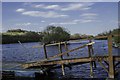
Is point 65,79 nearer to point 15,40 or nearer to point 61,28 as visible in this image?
point 61,28

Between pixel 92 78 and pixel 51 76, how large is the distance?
14.6ft

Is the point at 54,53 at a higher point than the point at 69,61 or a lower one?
lower

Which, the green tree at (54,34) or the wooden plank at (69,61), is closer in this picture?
the wooden plank at (69,61)

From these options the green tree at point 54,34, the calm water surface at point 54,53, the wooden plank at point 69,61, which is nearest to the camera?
the wooden plank at point 69,61

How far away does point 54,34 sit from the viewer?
137750 millimetres

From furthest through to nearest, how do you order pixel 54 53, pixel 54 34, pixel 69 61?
pixel 54 34
pixel 54 53
pixel 69 61

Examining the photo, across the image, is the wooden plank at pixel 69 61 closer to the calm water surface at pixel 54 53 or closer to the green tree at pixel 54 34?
the calm water surface at pixel 54 53

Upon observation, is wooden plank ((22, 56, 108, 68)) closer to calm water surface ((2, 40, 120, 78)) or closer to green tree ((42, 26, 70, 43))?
calm water surface ((2, 40, 120, 78))

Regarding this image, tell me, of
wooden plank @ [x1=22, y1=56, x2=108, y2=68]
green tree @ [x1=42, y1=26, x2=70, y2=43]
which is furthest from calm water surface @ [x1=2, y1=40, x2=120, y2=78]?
green tree @ [x1=42, y1=26, x2=70, y2=43]

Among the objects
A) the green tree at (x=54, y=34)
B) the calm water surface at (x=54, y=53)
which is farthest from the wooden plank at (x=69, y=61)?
the green tree at (x=54, y=34)

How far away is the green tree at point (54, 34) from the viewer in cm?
13538

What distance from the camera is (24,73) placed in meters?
27.3

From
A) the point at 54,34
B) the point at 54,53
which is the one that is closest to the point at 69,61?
the point at 54,53

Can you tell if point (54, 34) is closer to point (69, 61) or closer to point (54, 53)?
point (54, 53)
